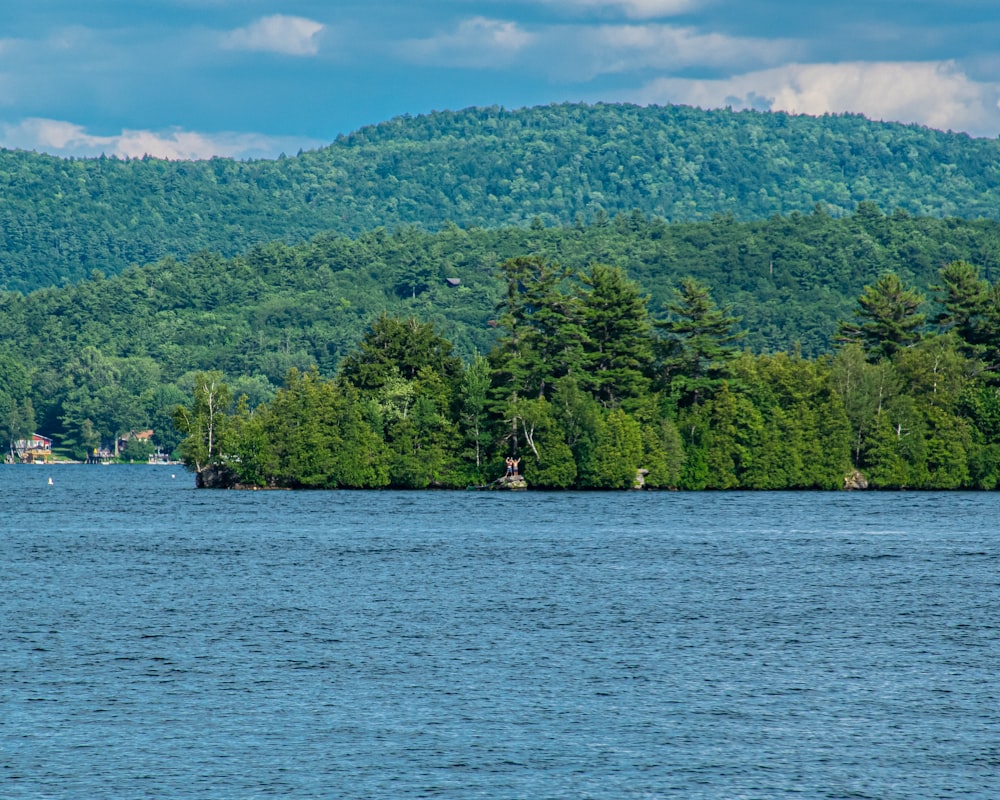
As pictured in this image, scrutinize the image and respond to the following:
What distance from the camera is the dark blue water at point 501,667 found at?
105 feet

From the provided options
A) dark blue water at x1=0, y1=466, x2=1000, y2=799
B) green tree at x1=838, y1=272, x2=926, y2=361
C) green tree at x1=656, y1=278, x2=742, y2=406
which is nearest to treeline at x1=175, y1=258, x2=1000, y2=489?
green tree at x1=656, y1=278, x2=742, y2=406

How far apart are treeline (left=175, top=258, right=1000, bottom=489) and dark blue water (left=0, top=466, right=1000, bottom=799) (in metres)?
53.9

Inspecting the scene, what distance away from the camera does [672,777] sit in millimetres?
31547

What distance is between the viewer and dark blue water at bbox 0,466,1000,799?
31.9 m

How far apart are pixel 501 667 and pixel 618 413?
9782 centimetres

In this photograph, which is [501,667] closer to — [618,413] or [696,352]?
[618,413]

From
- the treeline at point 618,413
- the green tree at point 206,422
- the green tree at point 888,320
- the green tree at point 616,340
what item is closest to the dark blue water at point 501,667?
the treeline at point 618,413

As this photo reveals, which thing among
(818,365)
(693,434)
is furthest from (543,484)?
(818,365)

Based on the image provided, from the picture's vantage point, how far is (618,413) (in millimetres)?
140625

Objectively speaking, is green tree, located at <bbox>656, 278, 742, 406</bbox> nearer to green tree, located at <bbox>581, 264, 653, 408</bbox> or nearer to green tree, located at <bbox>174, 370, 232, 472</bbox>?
green tree, located at <bbox>581, 264, 653, 408</bbox>

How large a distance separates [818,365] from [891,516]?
42.7 m

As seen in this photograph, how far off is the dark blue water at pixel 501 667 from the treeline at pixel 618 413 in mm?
53890

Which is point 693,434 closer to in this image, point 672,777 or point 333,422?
point 333,422

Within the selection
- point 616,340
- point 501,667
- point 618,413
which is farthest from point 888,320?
point 501,667
